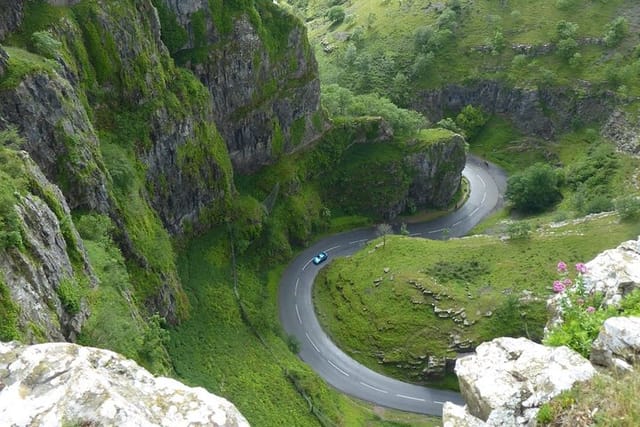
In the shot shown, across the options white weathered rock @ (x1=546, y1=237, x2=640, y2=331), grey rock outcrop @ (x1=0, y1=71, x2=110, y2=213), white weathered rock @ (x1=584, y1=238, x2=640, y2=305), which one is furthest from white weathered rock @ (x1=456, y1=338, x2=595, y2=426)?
grey rock outcrop @ (x1=0, y1=71, x2=110, y2=213)

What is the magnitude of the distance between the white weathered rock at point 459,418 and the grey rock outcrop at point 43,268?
56.6 feet

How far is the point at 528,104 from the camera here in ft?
380

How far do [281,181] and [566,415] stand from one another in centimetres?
6880

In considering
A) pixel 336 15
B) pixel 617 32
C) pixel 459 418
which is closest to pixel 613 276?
pixel 459 418

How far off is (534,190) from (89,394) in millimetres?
93137

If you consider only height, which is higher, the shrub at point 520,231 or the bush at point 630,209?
the bush at point 630,209

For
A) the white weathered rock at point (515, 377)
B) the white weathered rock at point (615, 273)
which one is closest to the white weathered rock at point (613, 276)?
the white weathered rock at point (615, 273)

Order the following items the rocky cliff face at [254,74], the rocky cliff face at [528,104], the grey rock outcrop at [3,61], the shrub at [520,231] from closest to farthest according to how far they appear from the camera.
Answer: the grey rock outcrop at [3,61] → the rocky cliff face at [254,74] → the shrub at [520,231] → the rocky cliff face at [528,104]

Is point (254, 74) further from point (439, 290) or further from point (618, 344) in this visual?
point (618, 344)

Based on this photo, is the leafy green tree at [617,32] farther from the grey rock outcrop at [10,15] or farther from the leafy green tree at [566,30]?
the grey rock outcrop at [10,15]

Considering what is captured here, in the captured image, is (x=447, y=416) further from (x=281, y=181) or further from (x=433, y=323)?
(x=281, y=181)

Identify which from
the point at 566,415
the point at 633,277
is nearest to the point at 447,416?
the point at 566,415

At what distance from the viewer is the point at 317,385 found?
177ft

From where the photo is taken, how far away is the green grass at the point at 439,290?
61.0 m
